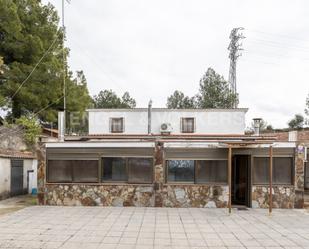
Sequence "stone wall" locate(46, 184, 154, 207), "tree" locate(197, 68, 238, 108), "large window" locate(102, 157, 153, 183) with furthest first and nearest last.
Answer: "tree" locate(197, 68, 238, 108), "large window" locate(102, 157, 153, 183), "stone wall" locate(46, 184, 154, 207)

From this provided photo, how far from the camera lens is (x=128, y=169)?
12.2 meters

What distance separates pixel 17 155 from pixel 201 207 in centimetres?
932

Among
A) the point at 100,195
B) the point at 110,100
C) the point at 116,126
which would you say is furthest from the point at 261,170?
the point at 110,100

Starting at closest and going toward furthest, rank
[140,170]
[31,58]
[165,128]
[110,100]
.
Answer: [140,170] → [31,58] → [165,128] → [110,100]

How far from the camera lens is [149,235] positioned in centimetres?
790

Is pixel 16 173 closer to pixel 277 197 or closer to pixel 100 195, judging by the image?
pixel 100 195

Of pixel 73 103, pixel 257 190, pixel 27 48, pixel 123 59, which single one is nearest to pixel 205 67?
pixel 123 59

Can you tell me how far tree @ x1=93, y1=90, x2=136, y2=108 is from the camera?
46.6 metres

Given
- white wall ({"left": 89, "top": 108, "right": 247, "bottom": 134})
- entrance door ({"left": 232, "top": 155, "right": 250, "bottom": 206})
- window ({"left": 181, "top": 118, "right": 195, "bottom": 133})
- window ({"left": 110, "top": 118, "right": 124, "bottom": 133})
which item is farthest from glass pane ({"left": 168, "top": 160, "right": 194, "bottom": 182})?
window ({"left": 110, "top": 118, "right": 124, "bottom": 133})

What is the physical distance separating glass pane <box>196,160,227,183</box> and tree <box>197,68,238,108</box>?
77.2 feet

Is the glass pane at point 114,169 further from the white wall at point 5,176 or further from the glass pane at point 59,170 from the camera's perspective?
the white wall at point 5,176

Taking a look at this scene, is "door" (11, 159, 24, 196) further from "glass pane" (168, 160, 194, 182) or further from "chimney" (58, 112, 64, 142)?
"glass pane" (168, 160, 194, 182)

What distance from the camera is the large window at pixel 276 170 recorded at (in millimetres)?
12070

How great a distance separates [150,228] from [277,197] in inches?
241
